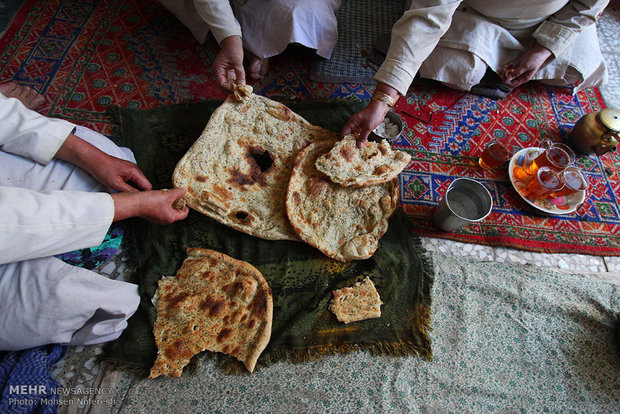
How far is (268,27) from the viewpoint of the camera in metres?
2.20

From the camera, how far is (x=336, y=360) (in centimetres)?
154

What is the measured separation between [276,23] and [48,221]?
168 centimetres

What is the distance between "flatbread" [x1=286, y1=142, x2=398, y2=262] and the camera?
1.62 metres

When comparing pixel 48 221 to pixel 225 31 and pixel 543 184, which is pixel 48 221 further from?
pixel 543 184

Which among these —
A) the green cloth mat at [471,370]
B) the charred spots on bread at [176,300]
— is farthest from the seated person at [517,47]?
the charred spots on bread at [176,300]

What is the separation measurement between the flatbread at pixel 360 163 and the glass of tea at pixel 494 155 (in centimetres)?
67

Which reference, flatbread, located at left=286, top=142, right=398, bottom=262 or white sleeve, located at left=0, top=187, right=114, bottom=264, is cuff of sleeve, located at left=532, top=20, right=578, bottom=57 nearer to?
flatbread, located at left=286, top=142, right=398, bottom=262

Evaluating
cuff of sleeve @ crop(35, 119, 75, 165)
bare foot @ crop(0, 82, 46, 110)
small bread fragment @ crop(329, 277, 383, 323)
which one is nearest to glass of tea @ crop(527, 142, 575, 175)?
small bread fragment @ crop(329, 277, 383, 323)

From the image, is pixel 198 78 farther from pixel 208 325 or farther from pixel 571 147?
pixel 571 147

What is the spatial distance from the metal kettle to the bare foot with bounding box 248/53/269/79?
203cm

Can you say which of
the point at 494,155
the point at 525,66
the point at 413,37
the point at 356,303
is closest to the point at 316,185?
the point at 356,303

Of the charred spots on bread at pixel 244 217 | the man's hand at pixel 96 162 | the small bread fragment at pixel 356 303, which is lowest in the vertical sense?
the small bread fragment at pixel 356 303

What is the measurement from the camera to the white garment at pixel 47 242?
1175 millimetres

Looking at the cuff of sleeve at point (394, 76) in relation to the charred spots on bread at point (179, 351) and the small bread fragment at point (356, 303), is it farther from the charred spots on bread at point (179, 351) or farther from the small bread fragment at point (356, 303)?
the charred spots on bread at point (179, 351)
